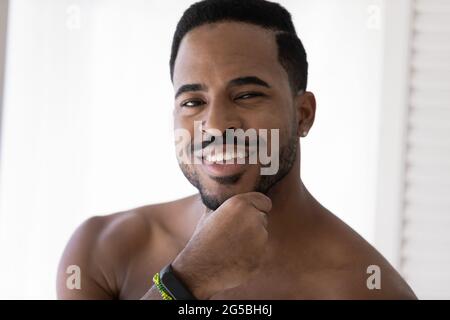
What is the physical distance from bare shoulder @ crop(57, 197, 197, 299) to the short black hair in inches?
11.0

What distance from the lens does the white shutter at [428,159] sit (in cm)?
117

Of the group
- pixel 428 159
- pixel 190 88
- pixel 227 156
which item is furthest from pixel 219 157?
pixel 428 159

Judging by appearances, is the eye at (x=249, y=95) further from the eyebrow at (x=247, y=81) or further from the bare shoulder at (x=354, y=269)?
the bare shoulder at (x=354, y=269)

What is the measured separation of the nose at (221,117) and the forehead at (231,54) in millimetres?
41

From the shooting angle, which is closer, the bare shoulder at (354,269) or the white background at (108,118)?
the bare shoulder at (354,269)

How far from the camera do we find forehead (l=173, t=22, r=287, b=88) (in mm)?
921

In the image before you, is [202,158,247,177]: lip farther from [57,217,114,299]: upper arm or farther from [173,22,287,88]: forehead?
[57,217,114,299]: upper arm

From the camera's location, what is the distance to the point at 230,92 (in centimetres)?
92

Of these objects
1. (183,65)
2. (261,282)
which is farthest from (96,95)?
(261,282)

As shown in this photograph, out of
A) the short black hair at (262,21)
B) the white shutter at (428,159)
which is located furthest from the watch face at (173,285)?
the white shutter at (428,159)

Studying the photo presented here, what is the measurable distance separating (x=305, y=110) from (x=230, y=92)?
18 cm

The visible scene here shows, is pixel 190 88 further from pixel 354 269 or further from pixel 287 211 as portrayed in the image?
pixel 354 269

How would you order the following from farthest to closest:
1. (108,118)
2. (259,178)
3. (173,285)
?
(108,118)
(259,178)
(173,285)

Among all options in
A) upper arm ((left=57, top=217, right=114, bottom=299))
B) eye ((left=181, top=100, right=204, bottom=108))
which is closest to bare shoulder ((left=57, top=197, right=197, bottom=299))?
upper arm ((left=57, top=217, right=114, bottom=299))
